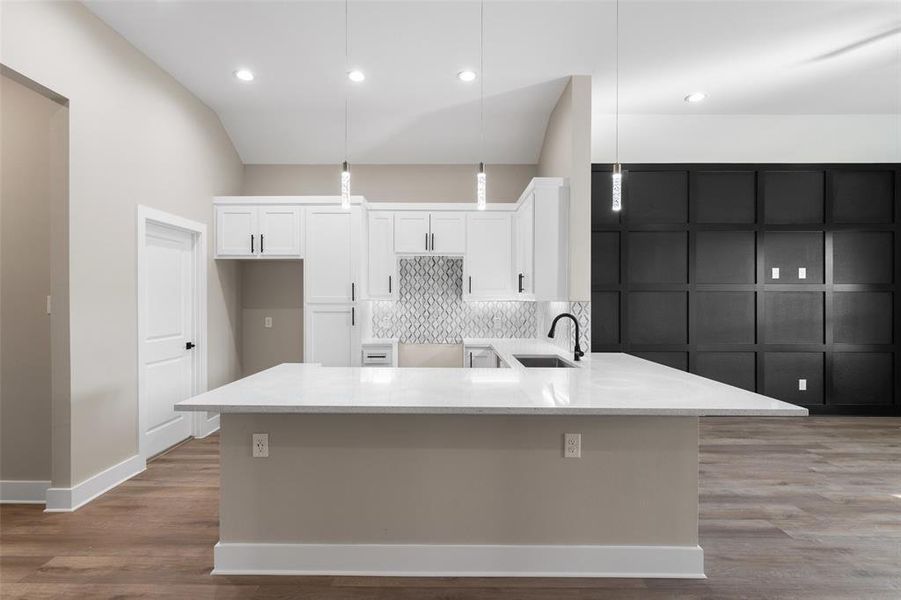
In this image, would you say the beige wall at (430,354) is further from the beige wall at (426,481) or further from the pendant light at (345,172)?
the beige wall at (426,481)

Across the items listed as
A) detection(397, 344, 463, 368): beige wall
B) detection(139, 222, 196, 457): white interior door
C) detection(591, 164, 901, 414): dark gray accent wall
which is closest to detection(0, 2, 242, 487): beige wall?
detection(139, 222, 196, 457): white interior door

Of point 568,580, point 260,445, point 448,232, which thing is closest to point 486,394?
point 568,580

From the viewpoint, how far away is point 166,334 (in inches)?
156

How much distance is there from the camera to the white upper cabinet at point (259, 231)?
4.74 m

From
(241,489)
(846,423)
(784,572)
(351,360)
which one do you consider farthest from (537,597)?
(846,423)

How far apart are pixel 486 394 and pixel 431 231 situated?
130 inches

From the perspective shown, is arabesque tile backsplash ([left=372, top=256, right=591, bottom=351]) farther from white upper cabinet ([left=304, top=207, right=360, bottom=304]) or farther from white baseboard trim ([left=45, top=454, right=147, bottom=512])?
white baseboard trim ([left=45, top=454, right=147, bottom=512])

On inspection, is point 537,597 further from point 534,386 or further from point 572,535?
point 534,386

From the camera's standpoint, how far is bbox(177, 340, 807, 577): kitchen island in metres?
2.19

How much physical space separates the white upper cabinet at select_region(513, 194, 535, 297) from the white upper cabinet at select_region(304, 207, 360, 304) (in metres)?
1.67

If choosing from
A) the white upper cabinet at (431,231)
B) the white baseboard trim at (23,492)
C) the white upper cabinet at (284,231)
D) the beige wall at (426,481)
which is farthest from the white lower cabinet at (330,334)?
the beige wall at (426,481)

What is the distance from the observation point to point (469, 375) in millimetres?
2547

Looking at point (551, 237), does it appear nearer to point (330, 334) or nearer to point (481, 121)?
point (481, 121)

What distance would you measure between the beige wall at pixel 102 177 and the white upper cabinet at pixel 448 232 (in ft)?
8.09
